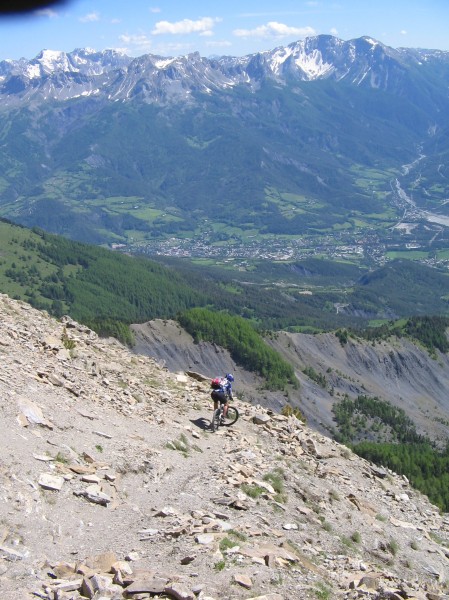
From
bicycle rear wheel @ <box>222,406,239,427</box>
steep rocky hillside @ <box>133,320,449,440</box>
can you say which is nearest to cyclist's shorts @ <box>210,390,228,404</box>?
bicycle rear wheel @ <box>222,406,239,427</box>

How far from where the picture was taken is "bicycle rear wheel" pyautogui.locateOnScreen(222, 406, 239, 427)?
3249cm

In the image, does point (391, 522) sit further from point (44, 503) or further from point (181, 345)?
point (181, 345)

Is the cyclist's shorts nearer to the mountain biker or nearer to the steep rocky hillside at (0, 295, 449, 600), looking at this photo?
the mountain biker

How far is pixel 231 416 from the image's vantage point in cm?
3425

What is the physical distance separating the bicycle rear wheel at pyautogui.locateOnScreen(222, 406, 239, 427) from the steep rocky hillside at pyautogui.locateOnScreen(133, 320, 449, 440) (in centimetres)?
5849

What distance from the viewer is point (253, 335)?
4279 inches

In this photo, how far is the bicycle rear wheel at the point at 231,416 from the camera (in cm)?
3249

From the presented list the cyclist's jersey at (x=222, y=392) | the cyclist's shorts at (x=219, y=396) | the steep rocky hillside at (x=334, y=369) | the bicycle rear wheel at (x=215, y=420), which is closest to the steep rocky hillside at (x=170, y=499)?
the bicycle rear wheel at (x=215, y=420)

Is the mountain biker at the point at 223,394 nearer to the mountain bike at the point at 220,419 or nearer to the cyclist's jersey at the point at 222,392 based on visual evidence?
the cyclist's jersey at the point at 222,392

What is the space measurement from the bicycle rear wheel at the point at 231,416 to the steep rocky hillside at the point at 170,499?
0.51 meters

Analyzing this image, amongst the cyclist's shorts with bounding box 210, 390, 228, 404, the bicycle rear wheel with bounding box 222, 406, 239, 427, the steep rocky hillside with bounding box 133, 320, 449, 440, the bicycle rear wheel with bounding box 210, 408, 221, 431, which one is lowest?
the steep rocky hillside with bounding box 133, 320, 449, 440

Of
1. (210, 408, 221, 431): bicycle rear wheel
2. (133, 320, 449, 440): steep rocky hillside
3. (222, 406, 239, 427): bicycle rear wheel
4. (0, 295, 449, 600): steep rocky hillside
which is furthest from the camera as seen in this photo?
(133, 320, 449, 440): steep rocky hillside

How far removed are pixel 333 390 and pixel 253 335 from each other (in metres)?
15.1

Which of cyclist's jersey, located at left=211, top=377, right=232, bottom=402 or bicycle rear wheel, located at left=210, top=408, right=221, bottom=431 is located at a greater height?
cyclist's jersey, located at left=211, top=377, right=232, bottom=402
